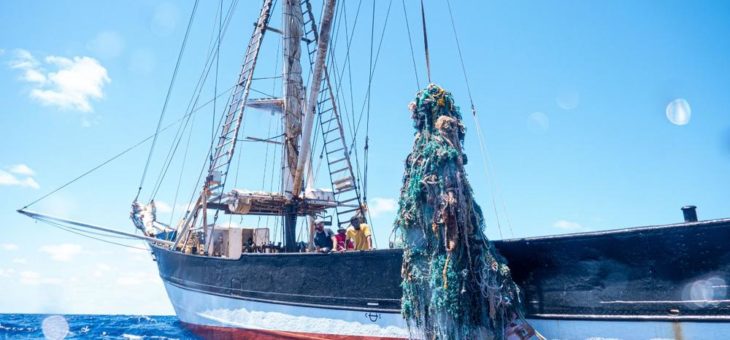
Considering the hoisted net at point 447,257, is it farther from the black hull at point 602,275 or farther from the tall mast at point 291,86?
the tall mast at point 291,86

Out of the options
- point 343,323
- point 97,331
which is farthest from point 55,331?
point 343,323

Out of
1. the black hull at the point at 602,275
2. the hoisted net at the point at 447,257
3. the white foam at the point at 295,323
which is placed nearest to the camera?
the black hull at the point at 602,275

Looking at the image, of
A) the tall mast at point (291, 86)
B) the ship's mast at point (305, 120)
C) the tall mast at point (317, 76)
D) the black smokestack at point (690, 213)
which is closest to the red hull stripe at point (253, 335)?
the ship's mast at point (305, 120)

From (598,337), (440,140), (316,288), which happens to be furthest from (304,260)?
(598,337)

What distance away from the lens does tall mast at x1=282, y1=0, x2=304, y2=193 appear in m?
14.3

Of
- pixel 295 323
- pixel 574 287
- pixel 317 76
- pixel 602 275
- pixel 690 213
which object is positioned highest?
pixel 317 76

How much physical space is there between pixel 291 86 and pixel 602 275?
11.9 m

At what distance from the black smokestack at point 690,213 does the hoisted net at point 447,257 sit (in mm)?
2313

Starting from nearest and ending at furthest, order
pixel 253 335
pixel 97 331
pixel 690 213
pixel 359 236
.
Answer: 1. pixel 690 213
2. pixel 359 236
3. pixel 253 335
4. pixel 97 331

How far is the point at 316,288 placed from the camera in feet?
27.5

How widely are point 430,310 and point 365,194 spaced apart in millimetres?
7972

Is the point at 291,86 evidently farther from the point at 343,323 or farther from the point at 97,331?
the point at 97,331

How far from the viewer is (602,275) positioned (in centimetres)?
565

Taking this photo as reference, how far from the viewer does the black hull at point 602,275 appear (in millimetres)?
4988
